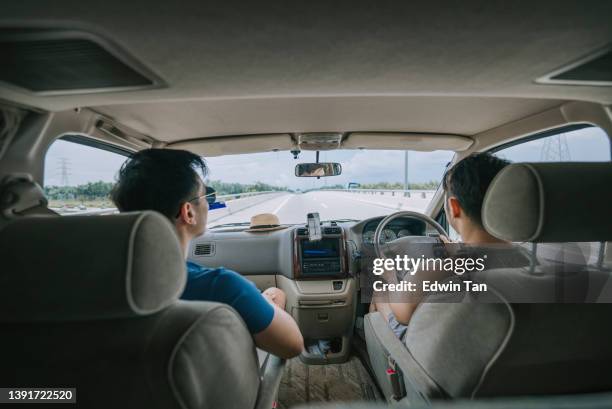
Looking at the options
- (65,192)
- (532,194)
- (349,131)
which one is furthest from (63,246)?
(349,131)

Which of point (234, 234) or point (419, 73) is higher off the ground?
point (419, 73)

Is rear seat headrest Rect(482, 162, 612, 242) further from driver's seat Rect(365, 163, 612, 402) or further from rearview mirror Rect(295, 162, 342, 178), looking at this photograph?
rearview mirror Rect(295, 162, 342, 178)

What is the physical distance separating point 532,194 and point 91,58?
2.22 metres

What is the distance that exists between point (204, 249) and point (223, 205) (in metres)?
1.47

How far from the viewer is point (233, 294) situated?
1403 millimetres

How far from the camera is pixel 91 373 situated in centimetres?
99

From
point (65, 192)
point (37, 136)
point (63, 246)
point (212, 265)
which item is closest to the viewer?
point (63, 246)

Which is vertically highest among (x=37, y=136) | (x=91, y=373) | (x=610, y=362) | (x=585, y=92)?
(x=585, y=92)

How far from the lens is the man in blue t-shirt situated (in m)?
1.42

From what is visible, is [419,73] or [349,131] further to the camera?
[349,131]

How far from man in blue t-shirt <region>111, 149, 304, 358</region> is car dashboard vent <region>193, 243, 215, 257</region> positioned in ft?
7.51

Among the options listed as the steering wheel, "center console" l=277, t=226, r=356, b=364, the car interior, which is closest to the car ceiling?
the car interior

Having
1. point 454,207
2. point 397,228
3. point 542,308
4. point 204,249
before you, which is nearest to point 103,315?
point 542,308

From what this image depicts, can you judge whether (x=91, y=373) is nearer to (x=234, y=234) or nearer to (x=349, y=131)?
(x=234, y=234)
